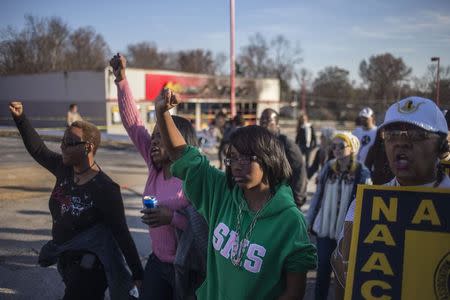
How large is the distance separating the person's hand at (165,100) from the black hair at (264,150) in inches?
14.0

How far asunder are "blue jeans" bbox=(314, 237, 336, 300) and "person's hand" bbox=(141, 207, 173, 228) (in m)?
1.81

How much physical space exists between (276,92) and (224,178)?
35.8m

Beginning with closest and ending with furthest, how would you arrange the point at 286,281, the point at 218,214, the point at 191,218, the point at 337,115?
the point at 286,281 < the point at 218,214 < the point at 191,218 < the point at 337,115

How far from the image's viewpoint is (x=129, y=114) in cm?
311

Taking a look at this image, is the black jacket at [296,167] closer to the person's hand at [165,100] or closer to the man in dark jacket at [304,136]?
the person's hand at [165,100]

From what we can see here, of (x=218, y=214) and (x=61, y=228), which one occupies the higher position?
(x=218, y=214)

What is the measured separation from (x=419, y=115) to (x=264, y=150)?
0.71 m

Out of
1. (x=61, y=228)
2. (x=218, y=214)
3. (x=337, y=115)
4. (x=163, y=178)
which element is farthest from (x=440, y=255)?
(x=337, y=115)

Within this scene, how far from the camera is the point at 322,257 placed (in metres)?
3.58

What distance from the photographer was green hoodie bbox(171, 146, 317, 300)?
5.97 ft

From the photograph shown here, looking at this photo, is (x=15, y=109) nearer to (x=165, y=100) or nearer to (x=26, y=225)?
(x=165, y=100)

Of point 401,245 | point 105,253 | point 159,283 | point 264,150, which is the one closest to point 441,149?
point 401,245

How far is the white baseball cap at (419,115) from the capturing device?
1566 mm

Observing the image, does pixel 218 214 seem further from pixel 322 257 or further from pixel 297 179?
pixel 297 179
